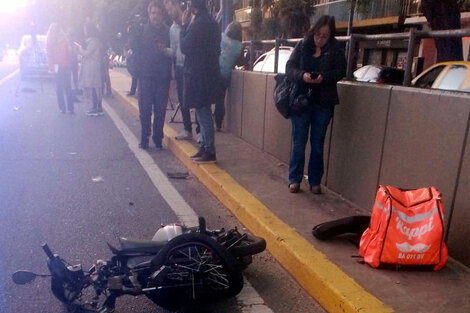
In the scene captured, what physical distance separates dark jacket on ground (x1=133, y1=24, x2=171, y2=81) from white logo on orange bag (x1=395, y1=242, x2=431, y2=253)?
16.1 feet

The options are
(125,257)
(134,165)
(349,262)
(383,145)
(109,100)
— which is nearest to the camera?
(125,257)

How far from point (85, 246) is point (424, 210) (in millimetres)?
2559

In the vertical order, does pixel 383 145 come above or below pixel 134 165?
above

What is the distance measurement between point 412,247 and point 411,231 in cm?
11

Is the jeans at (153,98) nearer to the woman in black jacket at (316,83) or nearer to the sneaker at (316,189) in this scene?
the woman in black jacket at (316,83)

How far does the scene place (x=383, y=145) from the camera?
Result: 4.08m

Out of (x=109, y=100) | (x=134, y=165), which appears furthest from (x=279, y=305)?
(x=109, y=100)

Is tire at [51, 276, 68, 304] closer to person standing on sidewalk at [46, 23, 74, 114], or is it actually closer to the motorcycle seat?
the motorcycle seat

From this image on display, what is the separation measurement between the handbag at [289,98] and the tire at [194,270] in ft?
7.09

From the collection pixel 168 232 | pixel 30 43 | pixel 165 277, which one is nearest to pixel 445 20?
Answer: pixel 168 232

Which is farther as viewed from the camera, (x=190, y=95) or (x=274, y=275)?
(x=190, y=95)

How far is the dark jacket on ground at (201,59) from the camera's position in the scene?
19.1 feet

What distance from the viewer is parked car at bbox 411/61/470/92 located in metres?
7.17

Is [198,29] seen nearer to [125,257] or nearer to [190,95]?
[190,95]
